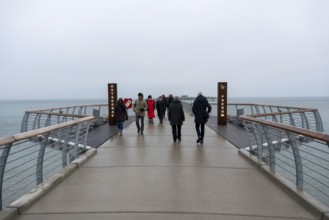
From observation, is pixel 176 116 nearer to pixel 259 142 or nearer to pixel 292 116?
pixel 259 142

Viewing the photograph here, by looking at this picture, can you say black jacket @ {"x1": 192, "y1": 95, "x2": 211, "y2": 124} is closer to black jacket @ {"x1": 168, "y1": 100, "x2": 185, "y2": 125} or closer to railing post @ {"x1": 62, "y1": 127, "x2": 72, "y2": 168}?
black jacket @ {"x1": 168, "y1": 100, "x2": 185, "y2": 125}

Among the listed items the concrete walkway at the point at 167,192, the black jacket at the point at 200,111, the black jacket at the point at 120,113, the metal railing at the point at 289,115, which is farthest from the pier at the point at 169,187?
the black jacket at the point at 120,113

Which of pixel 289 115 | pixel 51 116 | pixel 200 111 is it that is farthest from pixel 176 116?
pixel 51 116

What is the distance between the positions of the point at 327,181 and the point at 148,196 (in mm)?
9257

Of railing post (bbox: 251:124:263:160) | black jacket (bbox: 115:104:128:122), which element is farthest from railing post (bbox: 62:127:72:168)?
black jacket (bbox: 115:104:128:122)

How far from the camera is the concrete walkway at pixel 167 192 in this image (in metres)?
4.09

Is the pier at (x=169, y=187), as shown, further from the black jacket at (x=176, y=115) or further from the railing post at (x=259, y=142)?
the black jacket at (x=176, y=115)

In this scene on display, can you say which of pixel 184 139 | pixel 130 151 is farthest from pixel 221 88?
pixel 130 151

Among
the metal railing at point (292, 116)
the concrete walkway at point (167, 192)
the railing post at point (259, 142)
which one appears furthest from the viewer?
the metal railing at point (292, 116)

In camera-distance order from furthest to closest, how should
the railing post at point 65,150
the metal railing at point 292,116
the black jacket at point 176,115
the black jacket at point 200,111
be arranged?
the black jacket at point 176,115, the black jacket at point 200,111, the metal railing at point 292,116, the railing post at point 65,150

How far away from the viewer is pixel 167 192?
4945 millimetres

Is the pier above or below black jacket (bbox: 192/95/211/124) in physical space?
below

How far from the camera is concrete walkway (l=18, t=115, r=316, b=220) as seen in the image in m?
4.09

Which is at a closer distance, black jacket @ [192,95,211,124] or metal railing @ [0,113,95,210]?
metal railing @ [0,113,95,210]
